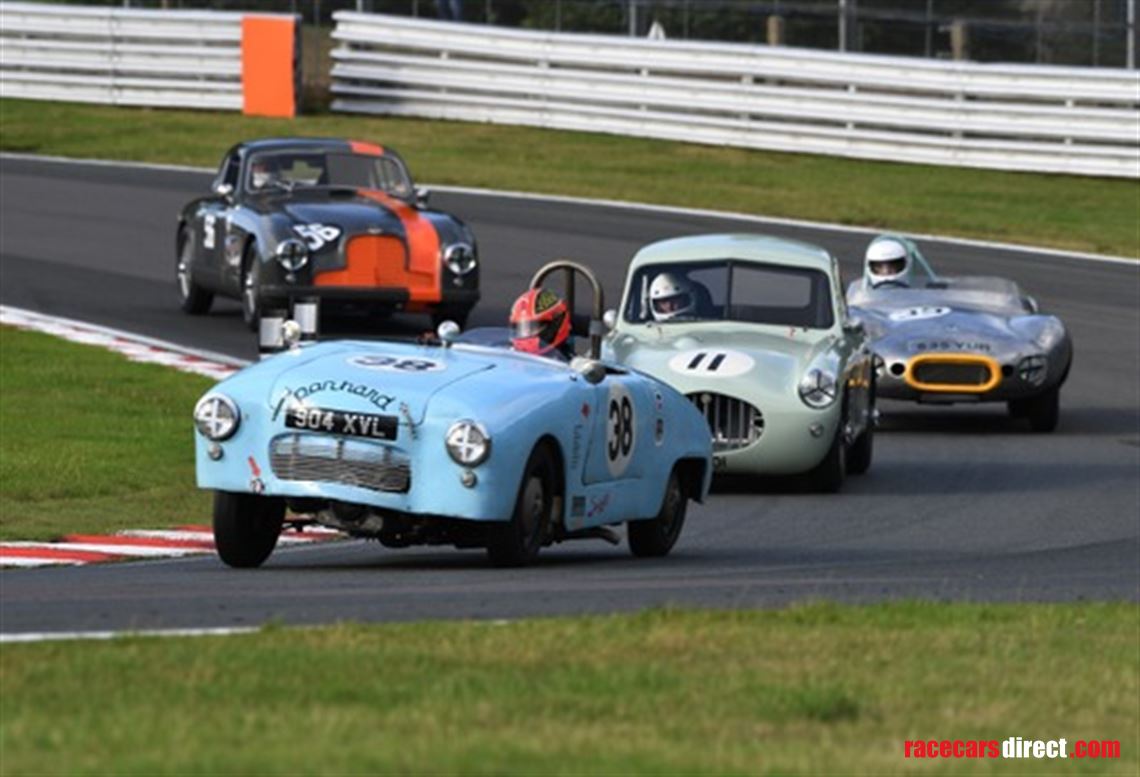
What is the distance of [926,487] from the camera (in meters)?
15.5

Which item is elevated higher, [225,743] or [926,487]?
[225,743]

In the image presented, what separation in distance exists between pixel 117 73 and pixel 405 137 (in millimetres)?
4029

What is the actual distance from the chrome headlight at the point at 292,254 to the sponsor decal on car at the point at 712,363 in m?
5.66

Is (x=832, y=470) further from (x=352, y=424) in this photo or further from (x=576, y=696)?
(x=576, y=696)

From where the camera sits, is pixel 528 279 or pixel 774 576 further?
pixel 528 279

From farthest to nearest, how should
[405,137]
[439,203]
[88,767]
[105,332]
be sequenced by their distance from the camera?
[405,137]
[439,203]
[105,332]
[88,767]

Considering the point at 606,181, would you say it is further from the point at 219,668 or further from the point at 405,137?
the point at 219,668

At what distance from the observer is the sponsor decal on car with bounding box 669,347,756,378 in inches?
587

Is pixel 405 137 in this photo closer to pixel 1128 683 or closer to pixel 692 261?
pixel 692 261

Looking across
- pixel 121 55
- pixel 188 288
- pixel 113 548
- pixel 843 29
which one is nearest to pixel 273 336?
pixel 113 548

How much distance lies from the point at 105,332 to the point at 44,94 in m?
15.4

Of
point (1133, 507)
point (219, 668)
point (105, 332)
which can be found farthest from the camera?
point (105, 332)

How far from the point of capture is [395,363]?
10852 millimetres

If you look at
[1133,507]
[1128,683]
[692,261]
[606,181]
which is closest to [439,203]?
[606,181]
